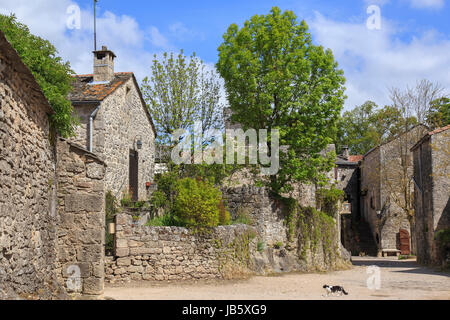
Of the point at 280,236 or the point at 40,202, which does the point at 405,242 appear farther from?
the point at 40,202

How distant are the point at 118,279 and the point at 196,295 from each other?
2.71 meters

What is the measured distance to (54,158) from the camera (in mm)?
9562

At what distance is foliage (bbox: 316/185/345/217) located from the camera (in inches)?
955

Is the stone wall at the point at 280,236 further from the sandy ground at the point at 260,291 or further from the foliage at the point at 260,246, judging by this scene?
the sandy ground at the point at 260,291

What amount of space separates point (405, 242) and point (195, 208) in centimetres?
2746

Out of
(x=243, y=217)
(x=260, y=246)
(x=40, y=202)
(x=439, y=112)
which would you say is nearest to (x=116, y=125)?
(x=243, y=217)

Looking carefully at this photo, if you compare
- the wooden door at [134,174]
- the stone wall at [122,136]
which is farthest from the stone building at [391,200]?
the wooden door at [134,174]

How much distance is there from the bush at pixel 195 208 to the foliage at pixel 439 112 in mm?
22922

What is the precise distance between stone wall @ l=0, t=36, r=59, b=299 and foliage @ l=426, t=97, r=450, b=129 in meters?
29.0

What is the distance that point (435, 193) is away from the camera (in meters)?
22.6

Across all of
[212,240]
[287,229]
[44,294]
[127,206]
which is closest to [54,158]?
[44,294]

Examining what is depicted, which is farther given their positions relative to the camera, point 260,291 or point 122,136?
point 122,136

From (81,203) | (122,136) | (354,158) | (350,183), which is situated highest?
(354,158)
